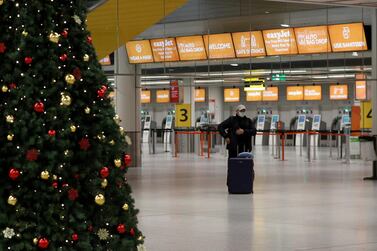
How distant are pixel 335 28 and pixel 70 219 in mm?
19621

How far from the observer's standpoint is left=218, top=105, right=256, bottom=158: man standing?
17.2m

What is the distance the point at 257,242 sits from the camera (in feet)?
32.9

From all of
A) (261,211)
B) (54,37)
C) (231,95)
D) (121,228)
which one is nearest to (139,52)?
(261,211)

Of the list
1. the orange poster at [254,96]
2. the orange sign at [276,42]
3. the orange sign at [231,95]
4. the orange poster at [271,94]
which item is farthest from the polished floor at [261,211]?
the orange sign at [231,95]

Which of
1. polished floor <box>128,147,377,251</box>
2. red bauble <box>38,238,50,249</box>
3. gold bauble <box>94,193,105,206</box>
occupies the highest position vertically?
gold bauble <box>94,193,105,206</box>

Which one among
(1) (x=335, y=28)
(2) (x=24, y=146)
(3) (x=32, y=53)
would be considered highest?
(1) (x=335, y=28)

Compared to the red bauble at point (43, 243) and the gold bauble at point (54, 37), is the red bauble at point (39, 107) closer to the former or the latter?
the gold bauble at point (54, 37)

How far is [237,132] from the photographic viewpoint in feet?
56.2

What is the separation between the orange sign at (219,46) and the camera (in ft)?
87.2

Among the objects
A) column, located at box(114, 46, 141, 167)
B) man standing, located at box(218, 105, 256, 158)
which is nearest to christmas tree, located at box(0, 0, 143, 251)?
man standing, located at box(218, 105, 256, 158)

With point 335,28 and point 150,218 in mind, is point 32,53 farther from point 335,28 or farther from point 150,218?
point 335,28

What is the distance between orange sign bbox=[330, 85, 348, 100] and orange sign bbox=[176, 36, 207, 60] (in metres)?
19.2

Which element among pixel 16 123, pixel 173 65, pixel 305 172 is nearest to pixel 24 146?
pixel 16 123

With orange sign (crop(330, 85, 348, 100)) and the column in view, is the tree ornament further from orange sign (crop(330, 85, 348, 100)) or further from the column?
orange sign (crop(330, 85, 348, 100))
